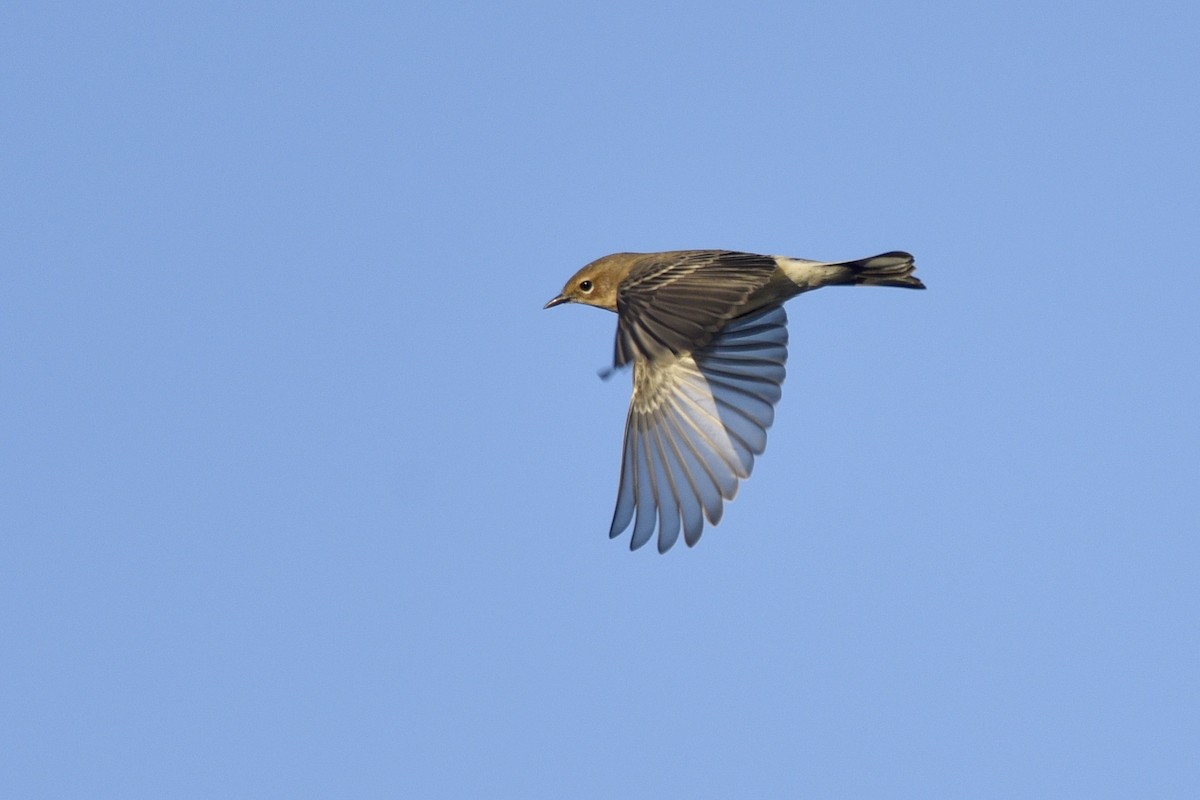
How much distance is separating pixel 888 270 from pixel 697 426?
6.95 feet

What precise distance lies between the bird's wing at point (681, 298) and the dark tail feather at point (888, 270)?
87cm

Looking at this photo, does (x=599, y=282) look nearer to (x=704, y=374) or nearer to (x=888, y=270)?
(x=704, y=374)

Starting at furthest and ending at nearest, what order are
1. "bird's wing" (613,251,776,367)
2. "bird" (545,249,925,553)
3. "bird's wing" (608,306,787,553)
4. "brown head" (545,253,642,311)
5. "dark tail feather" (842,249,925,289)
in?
"brown head" (545,253,642,311) < "dark tail feather" (842,249,925,289) < "bird's wing" (608,306,787,553) < "bird" (545,249,925,553) < "bird's wing" (613,251,776,367)

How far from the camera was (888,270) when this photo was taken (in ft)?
40.7

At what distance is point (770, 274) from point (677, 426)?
1606 millimetres

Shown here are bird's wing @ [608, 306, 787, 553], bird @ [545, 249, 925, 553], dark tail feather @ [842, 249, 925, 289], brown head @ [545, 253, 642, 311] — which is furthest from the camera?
brown head @ [545, 253, 642, 311]

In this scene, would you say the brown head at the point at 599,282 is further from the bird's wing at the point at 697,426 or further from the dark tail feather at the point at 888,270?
the dark tail feather at the point at 888,270

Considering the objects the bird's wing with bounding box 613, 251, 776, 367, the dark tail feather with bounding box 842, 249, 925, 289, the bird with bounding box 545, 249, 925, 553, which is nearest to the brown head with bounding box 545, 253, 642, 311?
the bird with bounding box 545, 249, 925, 553

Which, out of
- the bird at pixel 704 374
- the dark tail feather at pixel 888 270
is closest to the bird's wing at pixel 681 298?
the bird at pixel 704 374

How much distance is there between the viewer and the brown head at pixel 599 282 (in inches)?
529

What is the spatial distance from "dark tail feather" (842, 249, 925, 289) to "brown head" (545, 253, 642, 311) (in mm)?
2123

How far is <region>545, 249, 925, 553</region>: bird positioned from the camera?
1111cm

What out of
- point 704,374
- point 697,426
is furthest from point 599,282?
point 697,426

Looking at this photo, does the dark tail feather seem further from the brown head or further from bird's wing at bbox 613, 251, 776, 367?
the brown head
